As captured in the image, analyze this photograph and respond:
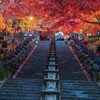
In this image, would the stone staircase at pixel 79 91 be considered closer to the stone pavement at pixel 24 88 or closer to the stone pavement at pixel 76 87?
the stone pavement at pixel 76 87

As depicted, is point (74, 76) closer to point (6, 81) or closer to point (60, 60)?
point (60, 60)

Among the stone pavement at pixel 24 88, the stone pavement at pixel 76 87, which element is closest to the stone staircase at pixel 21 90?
the stone pavement at pixel 24 88

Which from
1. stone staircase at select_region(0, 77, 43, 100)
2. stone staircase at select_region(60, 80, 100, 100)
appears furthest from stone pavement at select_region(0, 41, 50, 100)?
stone staircase at select_region(60, 80, 100, 100)

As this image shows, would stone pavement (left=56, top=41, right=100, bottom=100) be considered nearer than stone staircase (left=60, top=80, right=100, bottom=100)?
No

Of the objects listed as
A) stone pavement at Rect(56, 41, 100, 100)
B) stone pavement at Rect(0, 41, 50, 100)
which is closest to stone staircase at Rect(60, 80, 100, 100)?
stone pavement at Rect(56, 41, 100, 100)

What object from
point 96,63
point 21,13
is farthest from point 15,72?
point 96,63

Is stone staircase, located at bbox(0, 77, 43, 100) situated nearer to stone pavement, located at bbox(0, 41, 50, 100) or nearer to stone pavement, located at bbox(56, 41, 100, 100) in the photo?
stone pavement, located at bbox(0, 41, 50, 100)

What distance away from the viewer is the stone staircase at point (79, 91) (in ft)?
21.4

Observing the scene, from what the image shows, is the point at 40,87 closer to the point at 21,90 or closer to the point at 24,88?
the point at 24,88

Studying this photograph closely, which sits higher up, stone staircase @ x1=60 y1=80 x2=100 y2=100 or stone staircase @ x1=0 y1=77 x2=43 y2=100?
stone staircase @ x1=0 y1=77 x2=43 y2=100

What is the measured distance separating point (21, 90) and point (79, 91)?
2982 millimetres

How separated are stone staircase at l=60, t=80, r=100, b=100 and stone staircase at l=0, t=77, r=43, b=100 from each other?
133 cm

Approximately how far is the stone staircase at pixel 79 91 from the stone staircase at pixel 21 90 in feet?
4.37

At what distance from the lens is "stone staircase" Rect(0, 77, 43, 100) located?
6441 mm
